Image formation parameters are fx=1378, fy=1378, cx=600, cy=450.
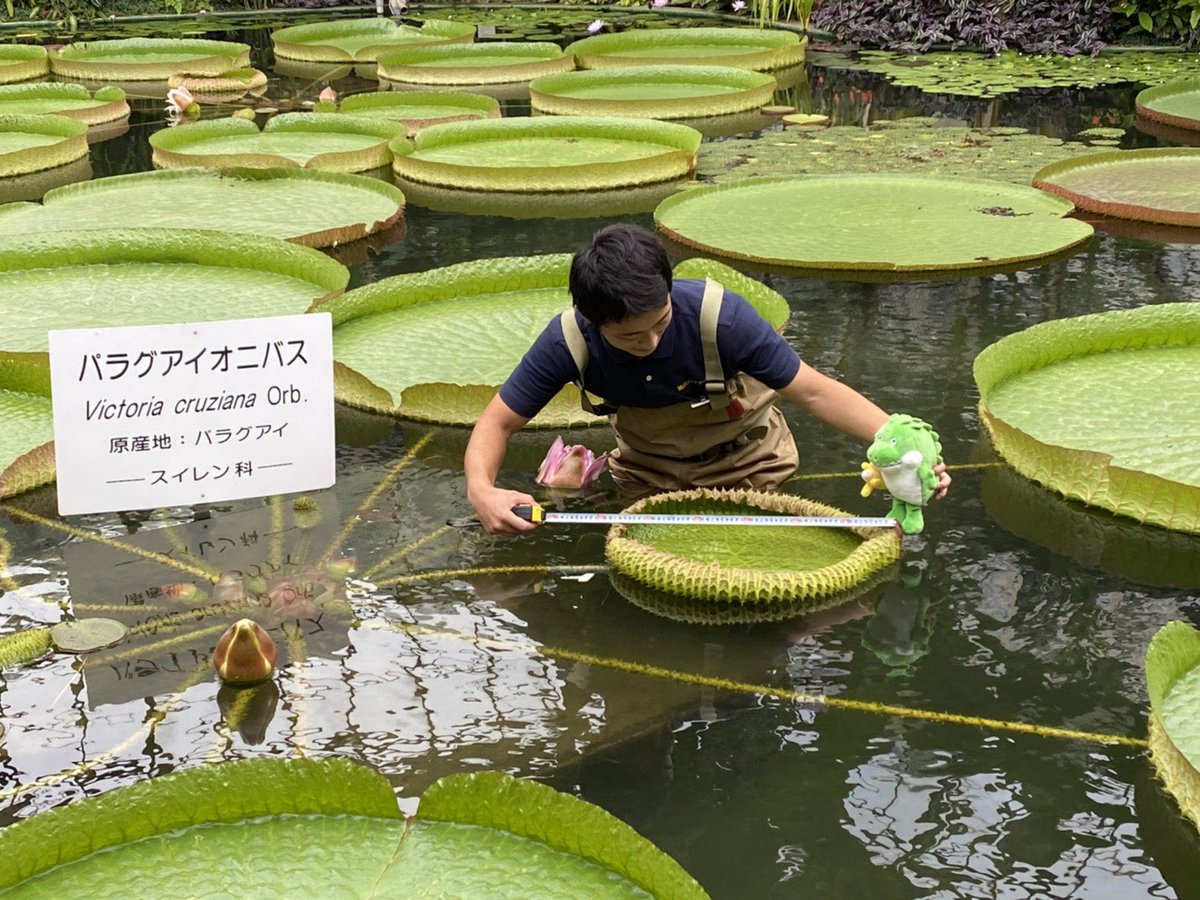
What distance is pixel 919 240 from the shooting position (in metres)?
5.30

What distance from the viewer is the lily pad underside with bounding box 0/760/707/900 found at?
1946 mm

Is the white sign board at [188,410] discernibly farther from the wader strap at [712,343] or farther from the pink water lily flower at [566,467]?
the wader strap at [712,343]

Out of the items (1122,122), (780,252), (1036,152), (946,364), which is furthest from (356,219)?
(1122,122)

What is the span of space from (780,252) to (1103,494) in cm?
216

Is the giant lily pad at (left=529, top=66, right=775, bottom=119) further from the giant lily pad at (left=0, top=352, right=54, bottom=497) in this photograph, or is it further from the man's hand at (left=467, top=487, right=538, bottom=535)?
the man's hand at (left=467, top=487, right=538, bottom=535)

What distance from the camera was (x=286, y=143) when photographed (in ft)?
24.7

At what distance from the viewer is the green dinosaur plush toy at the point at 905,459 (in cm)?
271

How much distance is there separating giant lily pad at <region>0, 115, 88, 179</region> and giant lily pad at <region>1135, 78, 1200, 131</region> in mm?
6043

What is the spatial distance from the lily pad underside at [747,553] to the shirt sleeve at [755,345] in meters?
0.33

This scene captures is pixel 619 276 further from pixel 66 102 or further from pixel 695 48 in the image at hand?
pixel 695 48

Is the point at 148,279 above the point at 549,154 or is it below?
below

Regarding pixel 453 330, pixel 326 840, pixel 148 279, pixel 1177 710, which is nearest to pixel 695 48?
pixel 148 279

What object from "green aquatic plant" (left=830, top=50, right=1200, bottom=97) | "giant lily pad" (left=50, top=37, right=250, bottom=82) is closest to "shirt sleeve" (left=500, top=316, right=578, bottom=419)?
"green aquatic plant" (left=830, top=50, right=1200, bottom=97)

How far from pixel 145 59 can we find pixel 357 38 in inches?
72.5
